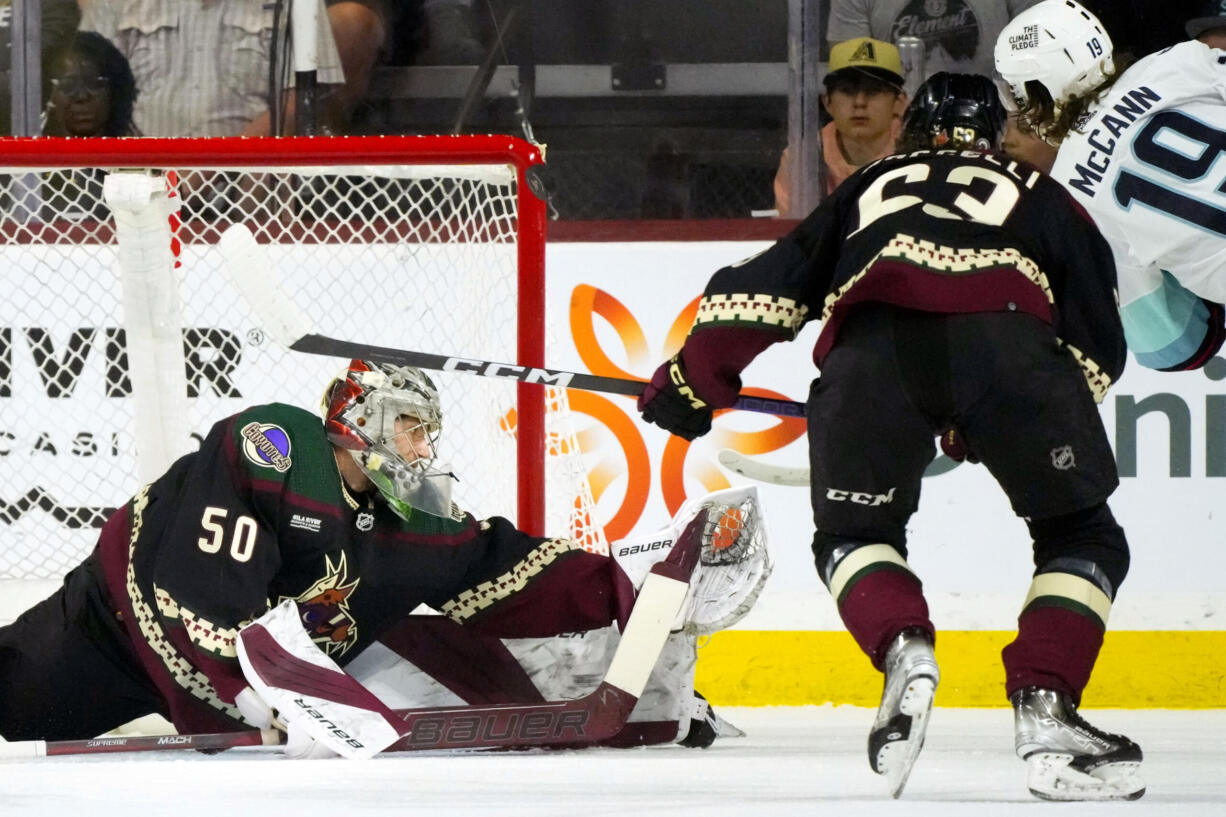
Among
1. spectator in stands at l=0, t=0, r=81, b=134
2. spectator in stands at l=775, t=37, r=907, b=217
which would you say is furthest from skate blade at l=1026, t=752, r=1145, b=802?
spectator in stands at l=0, t=0, r=81, b=134

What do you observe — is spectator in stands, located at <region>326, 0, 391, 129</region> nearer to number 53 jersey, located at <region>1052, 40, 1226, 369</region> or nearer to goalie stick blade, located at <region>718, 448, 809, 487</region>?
goalie stick blade, located at <region>718, 448, 809, 487</region>

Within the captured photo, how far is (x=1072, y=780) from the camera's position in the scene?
1712mm

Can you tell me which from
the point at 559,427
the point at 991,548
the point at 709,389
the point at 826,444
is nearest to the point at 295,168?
the point at 559,427

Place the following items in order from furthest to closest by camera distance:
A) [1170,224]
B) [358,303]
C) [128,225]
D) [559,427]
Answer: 1. [358,303]
2. [559,427]
3. [128,225]
4. [1170,224]

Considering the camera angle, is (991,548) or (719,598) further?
(991,548)

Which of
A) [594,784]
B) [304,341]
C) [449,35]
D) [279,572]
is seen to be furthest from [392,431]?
[449,35]

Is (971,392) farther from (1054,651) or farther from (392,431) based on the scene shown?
(392,431)

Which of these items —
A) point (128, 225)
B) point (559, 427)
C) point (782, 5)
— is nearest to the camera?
point (128, 225)

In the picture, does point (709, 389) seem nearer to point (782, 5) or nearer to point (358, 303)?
point (358, 303)

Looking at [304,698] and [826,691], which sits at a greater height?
[304,698]

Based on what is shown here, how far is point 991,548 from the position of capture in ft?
10.4

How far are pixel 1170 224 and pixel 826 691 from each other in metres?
1.22

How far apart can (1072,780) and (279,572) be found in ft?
3.75

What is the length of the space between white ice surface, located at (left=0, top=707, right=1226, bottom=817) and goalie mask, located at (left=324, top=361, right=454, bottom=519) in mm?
375
